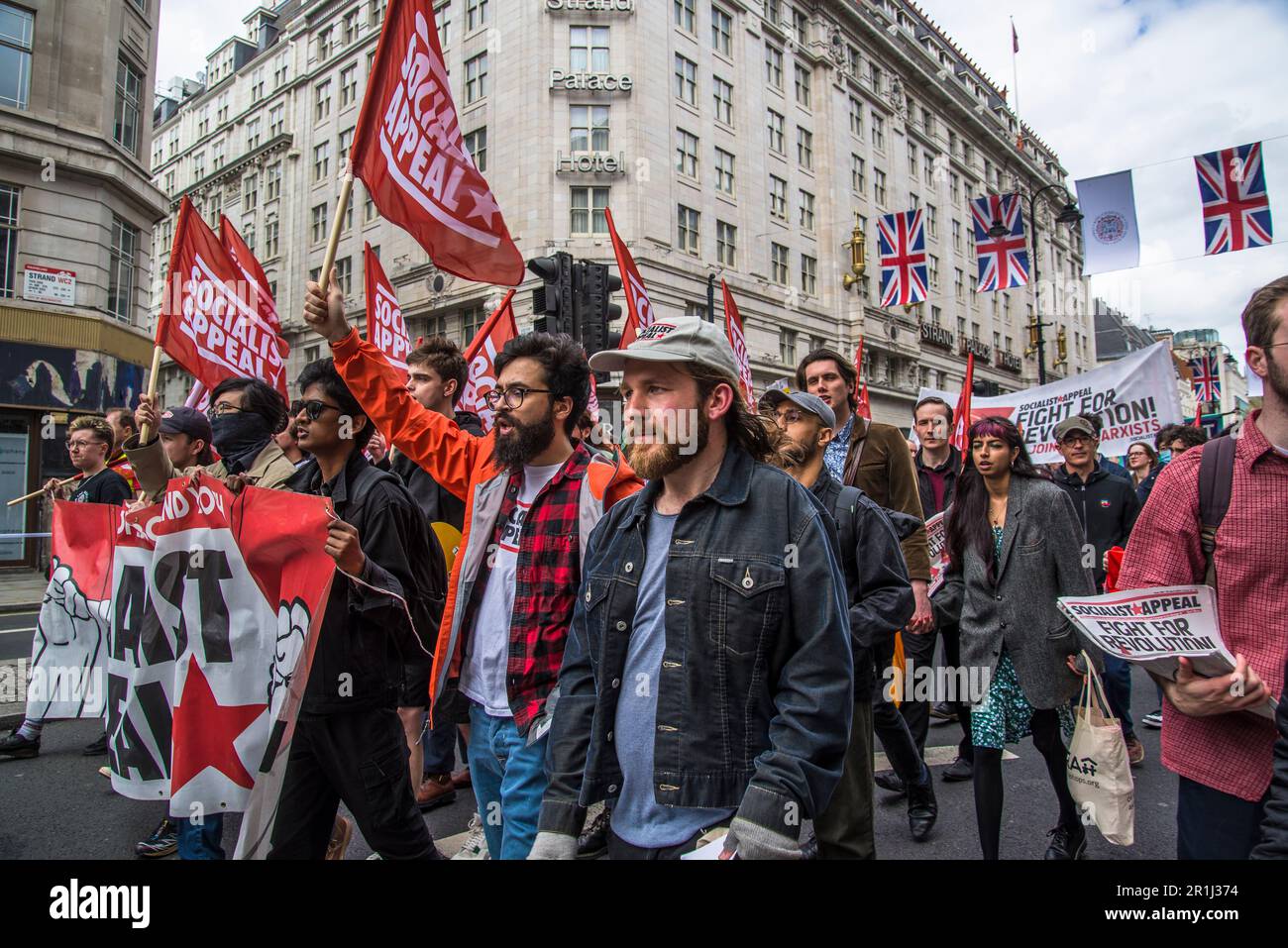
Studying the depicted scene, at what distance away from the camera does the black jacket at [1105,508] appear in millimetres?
6227

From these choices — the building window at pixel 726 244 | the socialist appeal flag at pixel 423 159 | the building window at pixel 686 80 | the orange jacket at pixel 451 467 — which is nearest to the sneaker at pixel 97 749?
the orange jacket at pixel 451 467

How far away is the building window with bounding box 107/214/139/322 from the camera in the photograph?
59.7 ft

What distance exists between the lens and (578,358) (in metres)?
3.06

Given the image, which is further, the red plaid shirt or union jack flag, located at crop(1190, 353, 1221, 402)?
union jack flag, located at crop(1190, 353, 1221, 402)

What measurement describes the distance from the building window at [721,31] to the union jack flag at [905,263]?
15954mm

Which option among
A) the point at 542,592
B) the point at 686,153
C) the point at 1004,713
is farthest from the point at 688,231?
the point at 542,592

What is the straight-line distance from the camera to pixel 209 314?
6.10 metres

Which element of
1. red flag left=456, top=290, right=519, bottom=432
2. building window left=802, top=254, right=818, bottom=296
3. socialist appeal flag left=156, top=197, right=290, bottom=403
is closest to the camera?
socialist appeal flag left=156, top=197, right=290, bottom=403

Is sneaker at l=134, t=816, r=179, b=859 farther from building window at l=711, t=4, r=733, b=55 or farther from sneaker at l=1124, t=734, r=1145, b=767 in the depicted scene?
building window at l=711, t=4, r=733, b=55

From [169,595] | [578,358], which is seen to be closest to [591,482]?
[578,358]

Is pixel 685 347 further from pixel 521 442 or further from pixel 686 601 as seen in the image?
pixel 521 442

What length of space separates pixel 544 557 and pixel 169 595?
1.48 metres

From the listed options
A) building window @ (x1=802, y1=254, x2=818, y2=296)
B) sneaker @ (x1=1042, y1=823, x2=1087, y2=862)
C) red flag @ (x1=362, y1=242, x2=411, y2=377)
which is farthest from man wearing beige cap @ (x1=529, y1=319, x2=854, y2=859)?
building window @ (x1=802, y1=254, x2=818, y2=296)

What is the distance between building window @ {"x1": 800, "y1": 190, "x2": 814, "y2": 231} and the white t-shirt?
34.9m
